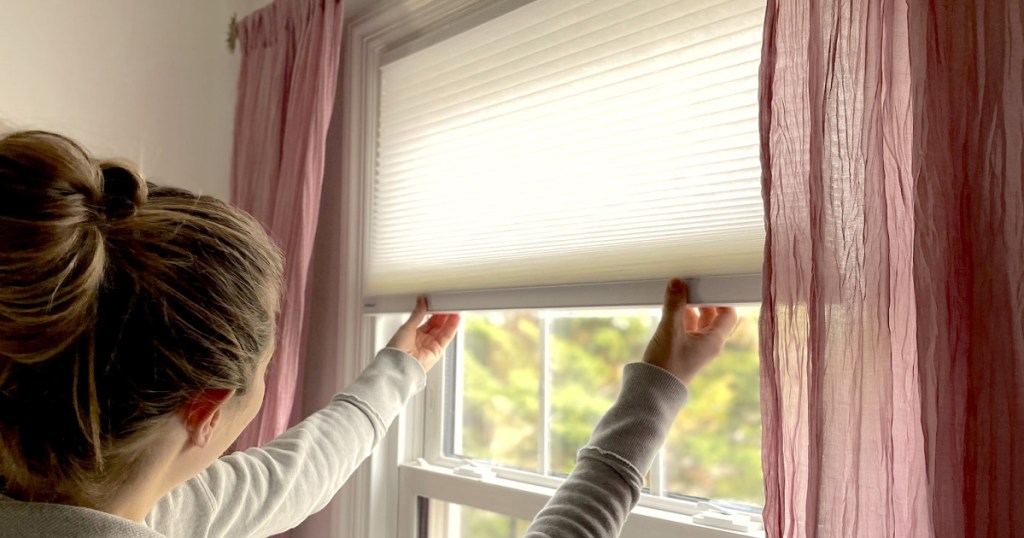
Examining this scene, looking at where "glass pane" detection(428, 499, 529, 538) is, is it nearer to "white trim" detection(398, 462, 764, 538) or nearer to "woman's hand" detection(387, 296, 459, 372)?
"white trim" detection(398, 462, 764, 538)

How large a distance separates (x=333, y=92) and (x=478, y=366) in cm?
67

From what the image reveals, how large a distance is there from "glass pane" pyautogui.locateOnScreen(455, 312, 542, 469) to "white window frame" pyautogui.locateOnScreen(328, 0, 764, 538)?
0.06m

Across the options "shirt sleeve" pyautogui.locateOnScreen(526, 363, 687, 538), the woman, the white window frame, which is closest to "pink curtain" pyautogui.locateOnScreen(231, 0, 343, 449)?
the white window frame

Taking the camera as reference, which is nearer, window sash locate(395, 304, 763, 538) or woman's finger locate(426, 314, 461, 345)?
window sash locate(395, 304, 763, 538)

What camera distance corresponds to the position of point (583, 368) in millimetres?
1593

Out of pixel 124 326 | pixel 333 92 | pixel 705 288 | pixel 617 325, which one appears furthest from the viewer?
pixel 333 92

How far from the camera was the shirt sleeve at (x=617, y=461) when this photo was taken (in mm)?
948

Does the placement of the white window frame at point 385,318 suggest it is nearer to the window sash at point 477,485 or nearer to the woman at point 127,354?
the window sash at point 477,485

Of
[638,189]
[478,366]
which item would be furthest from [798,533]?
[478,366]

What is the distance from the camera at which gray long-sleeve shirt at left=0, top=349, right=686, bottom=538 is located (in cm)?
83

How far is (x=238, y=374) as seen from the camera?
883 mm

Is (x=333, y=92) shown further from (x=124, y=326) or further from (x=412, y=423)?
(x=124, y=326)

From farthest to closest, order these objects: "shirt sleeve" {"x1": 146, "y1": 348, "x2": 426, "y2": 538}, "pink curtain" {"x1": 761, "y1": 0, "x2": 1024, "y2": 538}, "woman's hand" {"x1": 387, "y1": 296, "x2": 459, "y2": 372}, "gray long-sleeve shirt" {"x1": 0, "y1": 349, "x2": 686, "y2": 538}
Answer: "woman's hand" {"x1": 387, "y1": 296, "x2": 459, "y2": 372} < "shirt sleeve" {"x1": 146, "y1": 348, "x2": 426, "y2": 538} < "gray long-sleeve shirt" {"x1": 0, "y1": 349, "x2": 686, "y2": 538} < "pink curtain" {"x1": 761, "y1": 0, "x2": 1024, "y2": 538}

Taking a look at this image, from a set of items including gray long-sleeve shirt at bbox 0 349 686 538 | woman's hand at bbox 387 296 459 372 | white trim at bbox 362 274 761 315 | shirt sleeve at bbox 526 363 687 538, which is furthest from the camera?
woman's hand at bbox 387 296 459 372
